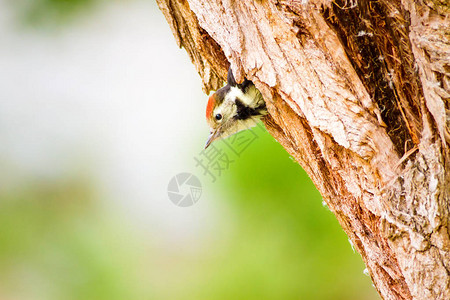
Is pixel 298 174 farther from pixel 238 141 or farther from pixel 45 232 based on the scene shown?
pixel 45 232

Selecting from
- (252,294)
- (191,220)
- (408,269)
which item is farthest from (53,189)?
(408,269)
